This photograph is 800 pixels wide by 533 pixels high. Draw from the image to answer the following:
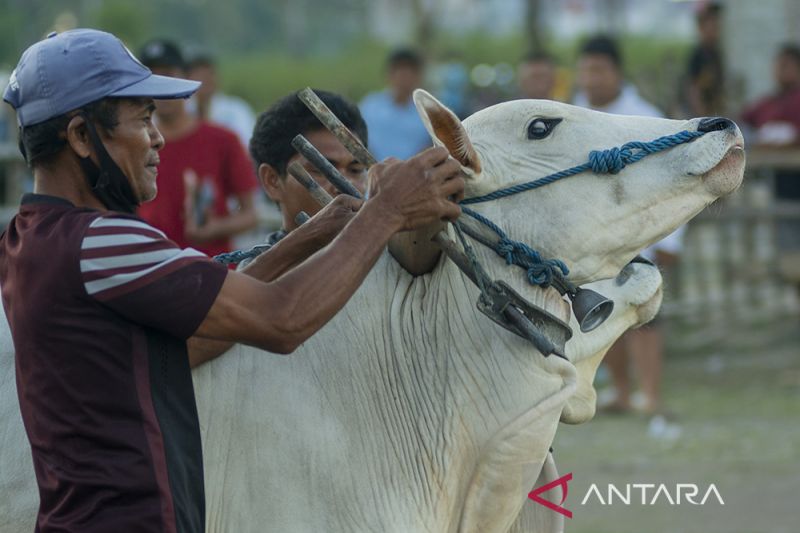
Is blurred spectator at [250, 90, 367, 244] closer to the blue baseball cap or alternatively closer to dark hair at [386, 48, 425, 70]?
the blue baseball cap

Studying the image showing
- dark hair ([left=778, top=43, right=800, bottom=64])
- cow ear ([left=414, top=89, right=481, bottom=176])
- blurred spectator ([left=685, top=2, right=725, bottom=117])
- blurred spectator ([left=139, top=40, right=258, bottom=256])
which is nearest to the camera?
cow ear ([left=414, top=89, right=481, bottom=176])

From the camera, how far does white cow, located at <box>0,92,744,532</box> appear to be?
3209mm

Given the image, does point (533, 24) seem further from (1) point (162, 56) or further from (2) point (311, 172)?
(2) point (311, 172)

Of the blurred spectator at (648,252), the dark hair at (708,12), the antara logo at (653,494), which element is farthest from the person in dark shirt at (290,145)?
the dark hair at (708,12)

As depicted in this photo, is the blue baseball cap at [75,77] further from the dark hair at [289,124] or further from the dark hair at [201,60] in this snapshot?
the dark hair at [201,60]

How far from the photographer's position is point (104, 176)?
2.92m

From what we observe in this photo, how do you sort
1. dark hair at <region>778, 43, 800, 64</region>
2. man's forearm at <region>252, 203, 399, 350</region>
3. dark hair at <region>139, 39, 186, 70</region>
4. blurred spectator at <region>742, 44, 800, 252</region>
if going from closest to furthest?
man's forearm at <region>252, 203, 399, 350</region> → dark hair at <region>139, 39, 186, 70</region> → blurred spectator at <region>742, 44, 800, 252</region> → dark hair at <region>778, 43, 800, 64</region>

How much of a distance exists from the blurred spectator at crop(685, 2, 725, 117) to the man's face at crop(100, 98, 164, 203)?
9.67m

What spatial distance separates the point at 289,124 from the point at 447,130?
124 cm

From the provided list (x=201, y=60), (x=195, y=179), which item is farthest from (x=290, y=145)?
(x=201, y=60)

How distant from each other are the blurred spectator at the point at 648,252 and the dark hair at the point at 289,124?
15.5 feet

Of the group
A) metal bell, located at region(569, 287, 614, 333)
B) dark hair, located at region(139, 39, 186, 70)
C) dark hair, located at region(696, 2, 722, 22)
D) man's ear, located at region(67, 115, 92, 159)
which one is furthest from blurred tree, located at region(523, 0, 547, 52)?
man's ear, located at region(67, 115, 92, 159)

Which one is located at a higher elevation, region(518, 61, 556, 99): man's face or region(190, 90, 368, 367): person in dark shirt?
region(190, 90, 368, 367): person in dark shirt

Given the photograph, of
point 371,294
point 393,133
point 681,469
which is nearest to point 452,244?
point 371,294
